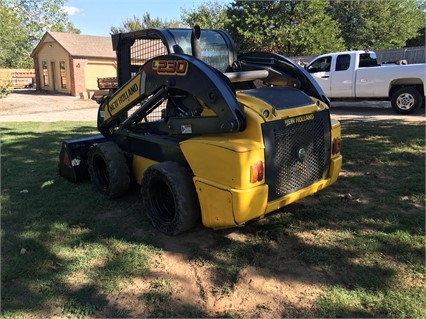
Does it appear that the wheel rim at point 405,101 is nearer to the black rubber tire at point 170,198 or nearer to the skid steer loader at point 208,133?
the skid steer loader at point 208,133

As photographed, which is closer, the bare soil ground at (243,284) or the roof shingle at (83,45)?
the bare soil ground at (243,284)

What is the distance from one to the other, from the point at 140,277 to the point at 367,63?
1164 centimetres

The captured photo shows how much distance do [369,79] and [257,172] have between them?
10095 mm

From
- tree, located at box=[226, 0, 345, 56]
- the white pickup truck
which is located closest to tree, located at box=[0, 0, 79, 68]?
tree, located at box=[226, 0, 345, 56]

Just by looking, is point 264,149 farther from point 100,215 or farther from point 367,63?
point 367,63

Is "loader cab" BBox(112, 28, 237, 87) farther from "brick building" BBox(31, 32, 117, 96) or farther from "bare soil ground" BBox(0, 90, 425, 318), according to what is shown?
"brick building" BBox(31, 32, 117, 96)

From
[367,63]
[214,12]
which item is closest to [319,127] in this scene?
[367,63]

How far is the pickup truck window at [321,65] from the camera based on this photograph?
13.3 m

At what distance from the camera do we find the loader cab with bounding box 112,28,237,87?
14.1 feet

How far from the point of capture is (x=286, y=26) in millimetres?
24625

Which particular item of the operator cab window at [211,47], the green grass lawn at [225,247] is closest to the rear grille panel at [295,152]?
the green grass lawn at [225,247]

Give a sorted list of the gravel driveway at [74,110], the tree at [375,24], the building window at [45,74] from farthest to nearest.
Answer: the tree at [375,24] → the building window at [45,74] → the gravel driveway at [74,110]

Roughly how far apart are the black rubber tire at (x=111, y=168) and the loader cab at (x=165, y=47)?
0.87 metres

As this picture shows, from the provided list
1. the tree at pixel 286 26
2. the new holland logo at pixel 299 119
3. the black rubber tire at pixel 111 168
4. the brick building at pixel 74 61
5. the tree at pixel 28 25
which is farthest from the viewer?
the tree at pixel 28 25
